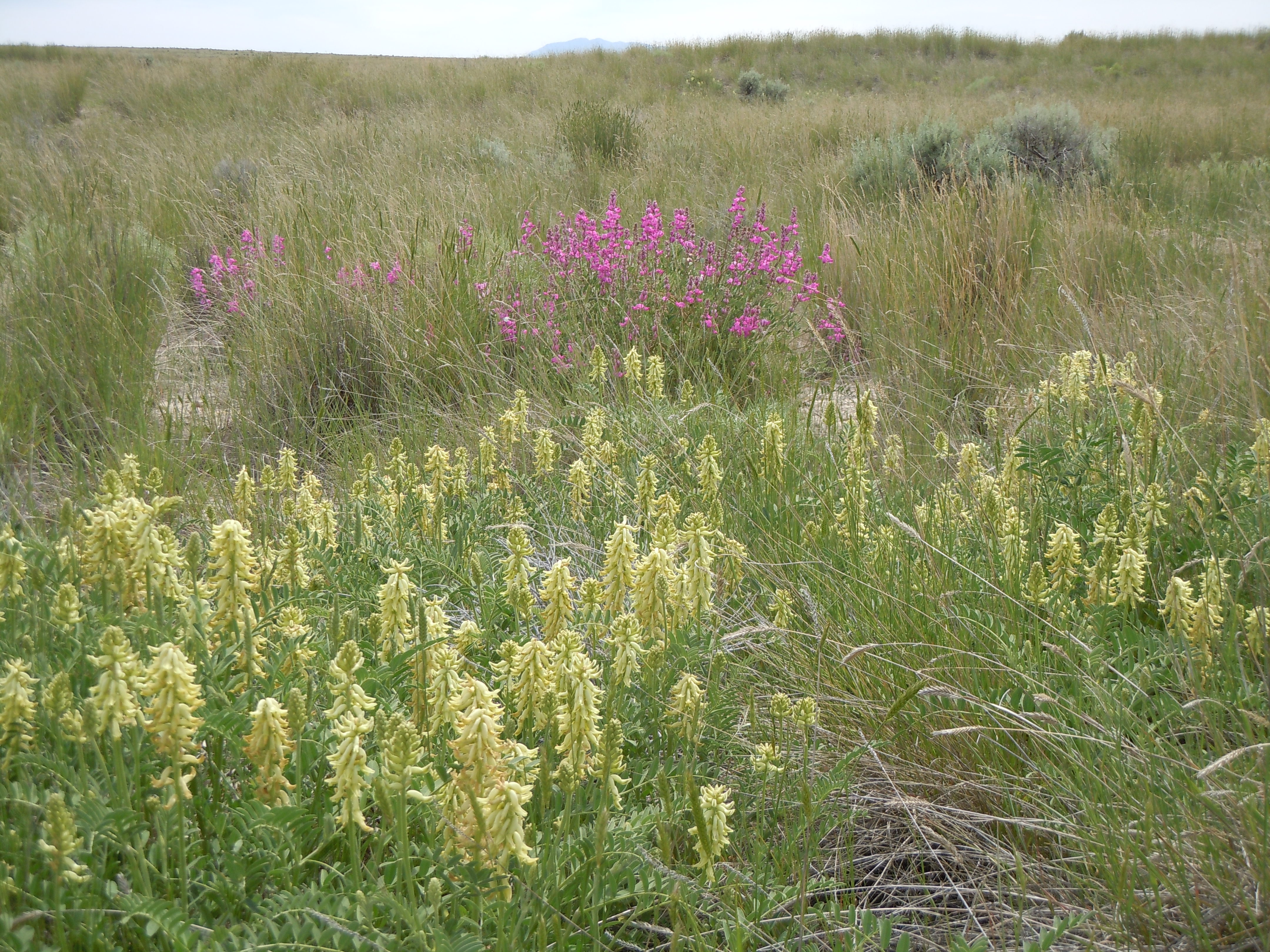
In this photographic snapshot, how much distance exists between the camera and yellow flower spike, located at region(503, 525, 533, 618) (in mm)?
1607

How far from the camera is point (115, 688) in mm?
1071

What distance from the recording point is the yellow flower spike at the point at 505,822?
1.06 meters

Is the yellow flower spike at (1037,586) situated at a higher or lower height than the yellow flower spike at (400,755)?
lower

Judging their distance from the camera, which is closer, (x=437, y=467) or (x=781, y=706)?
(x=781, y=706)

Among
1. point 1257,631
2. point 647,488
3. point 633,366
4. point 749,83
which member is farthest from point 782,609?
point 749,83

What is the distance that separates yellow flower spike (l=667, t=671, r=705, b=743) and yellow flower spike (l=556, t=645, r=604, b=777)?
224 mm

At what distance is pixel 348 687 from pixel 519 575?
20.8 inches

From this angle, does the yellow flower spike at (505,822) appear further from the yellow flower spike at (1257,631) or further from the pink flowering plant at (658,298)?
the pink flowering plant at (658,298)

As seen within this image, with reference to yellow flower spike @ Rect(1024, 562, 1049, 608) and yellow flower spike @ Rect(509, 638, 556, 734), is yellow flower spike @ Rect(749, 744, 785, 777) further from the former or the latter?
yellow flower spike @ Rect(1024, 562, 1049, 608)

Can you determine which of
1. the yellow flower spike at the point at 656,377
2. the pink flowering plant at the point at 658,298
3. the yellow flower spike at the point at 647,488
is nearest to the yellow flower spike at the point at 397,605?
the yellow flower spike at the point at 647,488

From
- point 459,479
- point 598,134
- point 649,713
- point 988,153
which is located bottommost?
point 649,713

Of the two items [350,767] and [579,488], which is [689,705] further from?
[579,488]

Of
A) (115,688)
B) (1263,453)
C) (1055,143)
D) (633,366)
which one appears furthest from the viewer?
(1055,143)

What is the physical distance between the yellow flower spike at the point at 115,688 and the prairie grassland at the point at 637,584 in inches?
0.5
